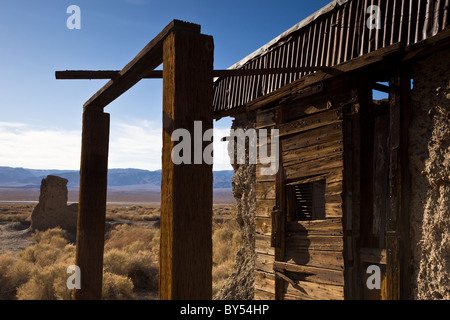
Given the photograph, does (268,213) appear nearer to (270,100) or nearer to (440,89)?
(270,100)

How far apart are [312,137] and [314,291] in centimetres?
192

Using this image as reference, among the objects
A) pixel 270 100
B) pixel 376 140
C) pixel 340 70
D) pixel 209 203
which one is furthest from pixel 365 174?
pixel 209 203

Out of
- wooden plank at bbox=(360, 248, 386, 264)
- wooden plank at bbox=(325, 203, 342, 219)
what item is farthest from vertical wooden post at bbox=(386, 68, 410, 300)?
wooden plank at bbox=(325, 203, 342, 219)

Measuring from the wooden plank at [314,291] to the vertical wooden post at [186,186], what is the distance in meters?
3.07

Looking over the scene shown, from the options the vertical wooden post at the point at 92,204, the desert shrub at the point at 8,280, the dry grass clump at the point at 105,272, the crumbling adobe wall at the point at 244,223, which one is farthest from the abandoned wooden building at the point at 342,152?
the desert shrub at the point at 8,280

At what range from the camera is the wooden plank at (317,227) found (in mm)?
4130

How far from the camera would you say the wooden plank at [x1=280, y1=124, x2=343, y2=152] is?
4.25 metres

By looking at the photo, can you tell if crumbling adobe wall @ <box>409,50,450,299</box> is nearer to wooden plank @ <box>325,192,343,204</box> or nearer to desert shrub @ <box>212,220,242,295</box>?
wooden plank @ <box>325,192,343,204</box>

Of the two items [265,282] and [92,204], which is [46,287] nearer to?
[265,282]

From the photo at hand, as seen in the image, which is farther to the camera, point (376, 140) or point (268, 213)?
point (268, 213)

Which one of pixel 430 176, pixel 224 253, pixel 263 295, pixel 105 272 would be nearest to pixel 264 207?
pixel 263 295

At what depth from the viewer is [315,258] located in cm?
436
